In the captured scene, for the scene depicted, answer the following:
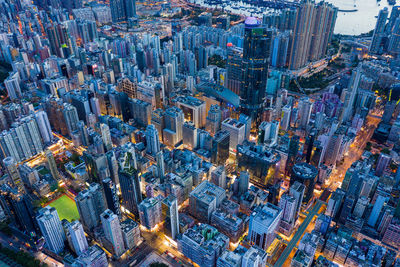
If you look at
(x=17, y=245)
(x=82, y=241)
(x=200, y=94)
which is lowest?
(x=17, y=245)

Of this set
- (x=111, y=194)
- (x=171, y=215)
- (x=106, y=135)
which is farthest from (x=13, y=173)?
(x=171, y=215)

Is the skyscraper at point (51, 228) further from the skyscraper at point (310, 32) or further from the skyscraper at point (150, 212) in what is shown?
the skyscraper at point (310, 32)

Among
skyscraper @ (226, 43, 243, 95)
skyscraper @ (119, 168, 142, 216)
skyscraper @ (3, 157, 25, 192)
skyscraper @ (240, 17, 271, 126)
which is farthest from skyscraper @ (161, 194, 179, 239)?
skyscraper @ (226, 43, 243, 95)

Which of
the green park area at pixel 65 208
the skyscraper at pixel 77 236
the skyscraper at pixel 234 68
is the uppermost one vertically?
the skyscraper at pixel 234 68

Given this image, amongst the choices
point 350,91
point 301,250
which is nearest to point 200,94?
point 350,91

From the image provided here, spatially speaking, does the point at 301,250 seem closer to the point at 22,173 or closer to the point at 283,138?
the point at 283,138

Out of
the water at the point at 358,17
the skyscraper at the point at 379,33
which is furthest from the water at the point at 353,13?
the skyscraper at the point at 379,33
